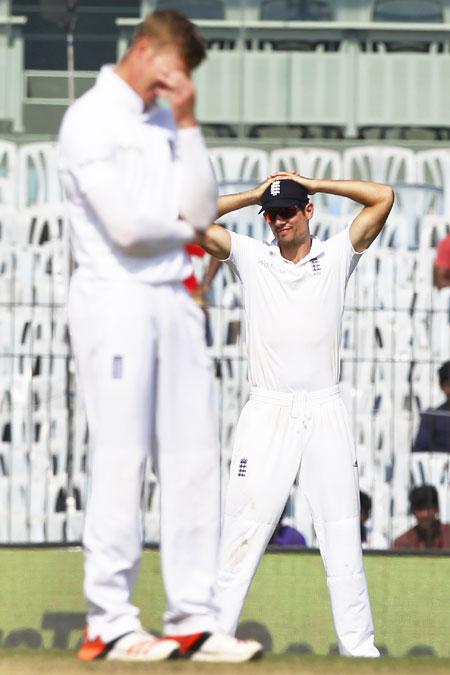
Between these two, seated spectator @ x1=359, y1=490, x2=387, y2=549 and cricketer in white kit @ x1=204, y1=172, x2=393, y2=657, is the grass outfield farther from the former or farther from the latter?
seated spectator @ x1=359, y1=490, x2=387, y2=549

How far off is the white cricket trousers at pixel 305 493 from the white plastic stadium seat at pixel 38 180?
533 centimetres

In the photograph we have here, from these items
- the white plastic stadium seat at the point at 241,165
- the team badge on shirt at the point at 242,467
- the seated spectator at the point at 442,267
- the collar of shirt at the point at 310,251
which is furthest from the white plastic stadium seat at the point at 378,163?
the team badge on shirt at the point at 242,467

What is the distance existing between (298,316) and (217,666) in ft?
8.42

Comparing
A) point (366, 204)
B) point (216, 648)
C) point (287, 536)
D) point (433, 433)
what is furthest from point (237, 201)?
point (433, 433)

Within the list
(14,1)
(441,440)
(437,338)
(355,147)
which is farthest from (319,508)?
(14,1)

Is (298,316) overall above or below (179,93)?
below

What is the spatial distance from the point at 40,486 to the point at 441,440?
241 cm

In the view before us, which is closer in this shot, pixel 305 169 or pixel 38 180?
pixel 38 180

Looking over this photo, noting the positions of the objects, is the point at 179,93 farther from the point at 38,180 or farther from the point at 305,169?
the point at 305,169

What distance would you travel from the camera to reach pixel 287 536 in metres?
9.23

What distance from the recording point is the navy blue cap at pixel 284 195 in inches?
255

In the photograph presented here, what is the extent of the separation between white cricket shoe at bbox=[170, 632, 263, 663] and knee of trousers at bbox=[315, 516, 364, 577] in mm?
2067

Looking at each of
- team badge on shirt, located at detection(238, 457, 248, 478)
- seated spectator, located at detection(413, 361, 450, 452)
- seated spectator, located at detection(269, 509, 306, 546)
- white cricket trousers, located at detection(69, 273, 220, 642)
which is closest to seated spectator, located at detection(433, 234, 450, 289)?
seated spectator, located at detection(413, 361, 450, 452)

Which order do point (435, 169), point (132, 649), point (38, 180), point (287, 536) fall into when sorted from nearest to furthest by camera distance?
point (132, 649) < point (287, 536) < point (38, 180) < point (435, 169)
